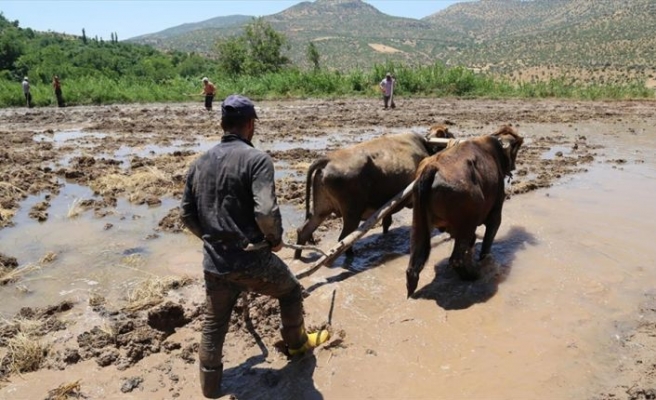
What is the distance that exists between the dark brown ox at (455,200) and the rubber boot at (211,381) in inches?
92.8

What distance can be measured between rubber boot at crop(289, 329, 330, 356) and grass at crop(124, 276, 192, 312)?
1872 mm

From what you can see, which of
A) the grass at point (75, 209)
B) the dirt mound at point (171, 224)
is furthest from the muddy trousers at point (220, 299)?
the grass at point (75, 209)

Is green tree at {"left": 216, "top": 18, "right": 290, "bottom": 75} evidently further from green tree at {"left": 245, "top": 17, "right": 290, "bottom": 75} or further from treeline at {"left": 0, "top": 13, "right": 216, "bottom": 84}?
treeline at {"left": 0, "top": 13, "right": 216, "bottom": 84}

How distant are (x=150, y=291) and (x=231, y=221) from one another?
2.56 metres

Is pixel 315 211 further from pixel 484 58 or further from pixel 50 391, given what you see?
pixel 484 58

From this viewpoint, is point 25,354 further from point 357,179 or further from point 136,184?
point 136,184

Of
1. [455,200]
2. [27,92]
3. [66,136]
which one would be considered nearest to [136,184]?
[455,200]

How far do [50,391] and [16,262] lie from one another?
11.2 feet

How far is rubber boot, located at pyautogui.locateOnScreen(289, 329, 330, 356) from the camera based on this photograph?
4.65 meters

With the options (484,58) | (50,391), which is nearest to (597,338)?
(50,391)

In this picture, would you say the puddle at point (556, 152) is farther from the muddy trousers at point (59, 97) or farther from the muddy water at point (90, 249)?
the muddy trousers at point (59, 97)

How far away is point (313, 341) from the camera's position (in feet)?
15.8

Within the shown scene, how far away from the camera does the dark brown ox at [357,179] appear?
21.6 feet

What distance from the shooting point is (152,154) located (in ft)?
45.6
